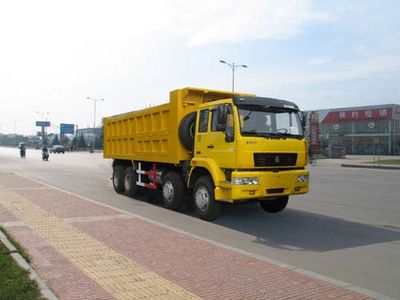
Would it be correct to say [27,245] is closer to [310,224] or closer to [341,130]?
[310,224]

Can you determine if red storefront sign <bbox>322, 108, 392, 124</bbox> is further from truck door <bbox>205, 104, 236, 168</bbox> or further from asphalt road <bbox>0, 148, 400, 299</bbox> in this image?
truck door <bbox>205, 104, 236, 168</bbox>

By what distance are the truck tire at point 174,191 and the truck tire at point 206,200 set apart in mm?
1080

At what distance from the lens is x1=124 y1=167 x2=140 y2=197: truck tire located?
49.8 feet

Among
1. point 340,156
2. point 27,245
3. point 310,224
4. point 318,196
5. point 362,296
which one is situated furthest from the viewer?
point 340,156

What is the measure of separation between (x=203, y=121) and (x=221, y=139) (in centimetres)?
103

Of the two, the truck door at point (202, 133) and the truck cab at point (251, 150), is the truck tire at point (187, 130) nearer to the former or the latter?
the truck door at point (202, 133)

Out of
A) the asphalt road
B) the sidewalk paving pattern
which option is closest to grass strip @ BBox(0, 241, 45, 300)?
the sidewalk paving pattern

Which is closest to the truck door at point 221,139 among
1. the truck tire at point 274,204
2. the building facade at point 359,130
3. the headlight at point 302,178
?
the headlight at point 302,178

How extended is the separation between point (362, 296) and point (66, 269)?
3.57 metres

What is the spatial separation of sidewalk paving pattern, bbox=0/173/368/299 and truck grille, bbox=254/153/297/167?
2.34 meters

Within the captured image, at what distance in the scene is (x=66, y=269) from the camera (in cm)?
626

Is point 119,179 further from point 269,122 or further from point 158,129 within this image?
point 269,122

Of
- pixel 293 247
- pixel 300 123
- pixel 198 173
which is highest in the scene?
pixel 300 123

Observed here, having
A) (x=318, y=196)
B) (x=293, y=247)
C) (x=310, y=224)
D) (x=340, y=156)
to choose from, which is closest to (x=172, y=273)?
(x=293, y=247)
